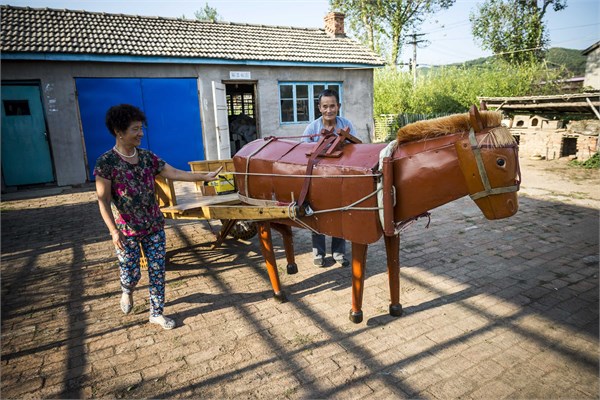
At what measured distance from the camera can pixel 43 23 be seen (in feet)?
34.3

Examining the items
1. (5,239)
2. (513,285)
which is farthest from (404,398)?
(5,239)

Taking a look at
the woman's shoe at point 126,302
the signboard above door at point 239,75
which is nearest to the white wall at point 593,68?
the signboard above door at point 239,75

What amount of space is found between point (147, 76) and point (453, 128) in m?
10.5

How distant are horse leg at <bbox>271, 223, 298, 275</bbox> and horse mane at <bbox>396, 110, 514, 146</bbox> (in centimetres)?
174

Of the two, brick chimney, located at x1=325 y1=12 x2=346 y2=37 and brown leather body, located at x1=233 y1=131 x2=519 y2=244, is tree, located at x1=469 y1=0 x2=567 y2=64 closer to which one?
brick chimney, located at x1=325 y1=12 x2=346 y2=37

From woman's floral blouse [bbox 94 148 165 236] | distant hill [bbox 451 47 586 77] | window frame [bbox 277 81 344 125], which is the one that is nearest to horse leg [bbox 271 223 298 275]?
woman's floral blouse [bbox 94 148 165 236]

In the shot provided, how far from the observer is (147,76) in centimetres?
1070

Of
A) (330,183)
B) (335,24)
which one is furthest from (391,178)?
(335,24)

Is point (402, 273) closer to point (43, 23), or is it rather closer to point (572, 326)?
point (572, 326)

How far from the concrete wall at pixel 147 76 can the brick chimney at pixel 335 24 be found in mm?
2614

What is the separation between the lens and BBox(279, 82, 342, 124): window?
12820mm

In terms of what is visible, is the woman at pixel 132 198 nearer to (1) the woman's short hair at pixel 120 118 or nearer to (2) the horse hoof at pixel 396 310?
(1) the woman's short hair at pixel 120 118

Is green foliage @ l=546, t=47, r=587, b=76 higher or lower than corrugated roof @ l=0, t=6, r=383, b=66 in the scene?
higher

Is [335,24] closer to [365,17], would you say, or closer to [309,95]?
[309,95]
